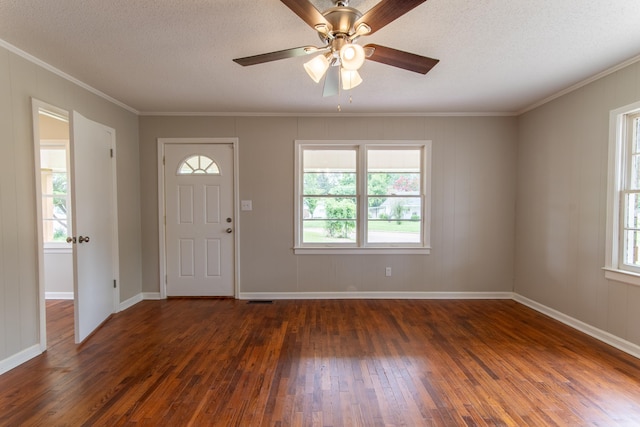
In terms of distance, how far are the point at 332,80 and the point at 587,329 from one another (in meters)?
3.36

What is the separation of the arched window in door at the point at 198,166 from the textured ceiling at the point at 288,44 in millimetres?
801

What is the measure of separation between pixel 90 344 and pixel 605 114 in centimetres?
516

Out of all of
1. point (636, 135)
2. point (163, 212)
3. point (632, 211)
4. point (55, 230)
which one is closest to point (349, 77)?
point (636, 135)

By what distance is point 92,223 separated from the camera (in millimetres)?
2896

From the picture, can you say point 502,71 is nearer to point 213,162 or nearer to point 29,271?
point 213,162

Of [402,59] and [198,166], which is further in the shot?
[198,166]

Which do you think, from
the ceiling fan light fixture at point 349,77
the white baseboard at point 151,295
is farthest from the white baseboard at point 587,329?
the white baseboard at point 151,295

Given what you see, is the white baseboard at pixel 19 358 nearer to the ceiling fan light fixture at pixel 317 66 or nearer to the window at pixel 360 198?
the window at pixel 360 198

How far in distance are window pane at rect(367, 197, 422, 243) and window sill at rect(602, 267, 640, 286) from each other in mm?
1830

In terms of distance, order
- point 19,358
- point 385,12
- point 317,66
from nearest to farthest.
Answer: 1. point 385,12
2. point 317,66
3. point 19,358

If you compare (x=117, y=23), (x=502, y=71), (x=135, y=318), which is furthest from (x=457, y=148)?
(x=135, y=318)

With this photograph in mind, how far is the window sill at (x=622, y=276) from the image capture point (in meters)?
2.41

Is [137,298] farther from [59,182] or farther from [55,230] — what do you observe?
[59,182]

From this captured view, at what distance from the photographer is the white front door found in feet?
12.5
